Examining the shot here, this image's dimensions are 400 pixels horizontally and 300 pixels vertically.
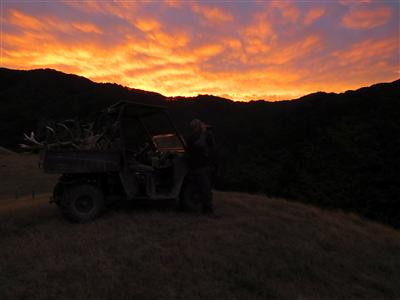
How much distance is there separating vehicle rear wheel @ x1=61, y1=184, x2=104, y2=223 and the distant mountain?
3103 cm

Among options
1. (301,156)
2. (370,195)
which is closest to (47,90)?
(301,156)

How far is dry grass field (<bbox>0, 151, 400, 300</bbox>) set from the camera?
15.5ft

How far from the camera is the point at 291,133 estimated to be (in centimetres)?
6775

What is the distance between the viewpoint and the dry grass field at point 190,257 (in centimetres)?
473

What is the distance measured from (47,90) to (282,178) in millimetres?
66529

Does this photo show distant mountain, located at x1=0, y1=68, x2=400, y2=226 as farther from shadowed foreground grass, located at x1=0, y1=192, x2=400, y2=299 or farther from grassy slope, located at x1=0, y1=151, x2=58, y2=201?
shadowed foreground grass, located at x1=0, y1=192, x2=400, y2=299

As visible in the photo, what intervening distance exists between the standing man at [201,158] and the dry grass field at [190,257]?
568 millimetres

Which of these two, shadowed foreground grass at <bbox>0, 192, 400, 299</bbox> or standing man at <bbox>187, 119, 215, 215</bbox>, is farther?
standing man at <bbox>187, 119, 215, 215</bbox>

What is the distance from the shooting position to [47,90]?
298 feet

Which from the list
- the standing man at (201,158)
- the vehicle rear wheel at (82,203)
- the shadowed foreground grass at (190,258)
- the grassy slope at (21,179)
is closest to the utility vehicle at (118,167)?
the vehicle rear wheel at (82,203)

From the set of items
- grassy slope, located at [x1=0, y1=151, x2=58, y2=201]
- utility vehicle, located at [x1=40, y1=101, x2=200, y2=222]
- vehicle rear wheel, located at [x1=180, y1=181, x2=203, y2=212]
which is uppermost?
utility vehicle, located at [x1=40, y1=101, x2=200, y2=222]

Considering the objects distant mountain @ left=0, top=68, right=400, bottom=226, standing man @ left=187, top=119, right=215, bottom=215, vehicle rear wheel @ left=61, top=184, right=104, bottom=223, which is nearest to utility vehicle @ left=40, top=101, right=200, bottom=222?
vehicle rear wheel @ left=61, top=184, right=104, bottom=223

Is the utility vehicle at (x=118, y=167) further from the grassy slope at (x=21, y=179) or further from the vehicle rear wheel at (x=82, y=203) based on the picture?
the grassy slope at (x=21, y=179)

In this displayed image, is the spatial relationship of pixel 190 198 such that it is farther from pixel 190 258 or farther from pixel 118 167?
pixel 190 258
